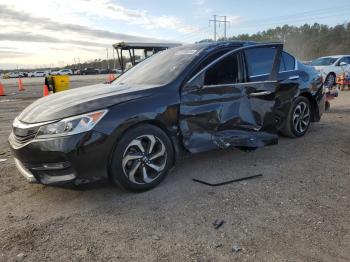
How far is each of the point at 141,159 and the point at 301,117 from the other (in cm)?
356

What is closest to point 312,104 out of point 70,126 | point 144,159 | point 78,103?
point 144,159

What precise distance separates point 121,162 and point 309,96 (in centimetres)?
411

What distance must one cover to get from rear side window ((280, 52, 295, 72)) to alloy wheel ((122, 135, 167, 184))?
9.17ft

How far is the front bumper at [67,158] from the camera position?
344 cm

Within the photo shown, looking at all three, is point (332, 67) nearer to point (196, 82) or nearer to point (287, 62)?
point (287, 62)

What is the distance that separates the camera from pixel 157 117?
3.96 m

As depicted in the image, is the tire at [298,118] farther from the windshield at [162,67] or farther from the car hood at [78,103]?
the car hood at [78,103]

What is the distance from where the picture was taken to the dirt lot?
2.83 meters

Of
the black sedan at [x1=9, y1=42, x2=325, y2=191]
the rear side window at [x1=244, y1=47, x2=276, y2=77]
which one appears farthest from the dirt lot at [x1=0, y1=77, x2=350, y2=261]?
the rear side window at [x1=244, y1=47, x2=276, y2=77]

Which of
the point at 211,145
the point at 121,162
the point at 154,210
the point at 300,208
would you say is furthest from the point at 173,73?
the point at 300,208

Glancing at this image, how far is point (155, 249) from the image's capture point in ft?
9.39

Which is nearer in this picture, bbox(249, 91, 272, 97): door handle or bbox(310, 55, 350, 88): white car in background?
bbox(249, 91, 272, 97): door handle

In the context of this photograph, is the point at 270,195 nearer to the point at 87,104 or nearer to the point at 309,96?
the point at 87,104

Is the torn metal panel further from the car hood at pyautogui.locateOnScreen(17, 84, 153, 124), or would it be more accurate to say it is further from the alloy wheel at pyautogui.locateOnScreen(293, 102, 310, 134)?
the alloy wheel at pyautogui.locateOnScreen(293, 102, 310, 134)
